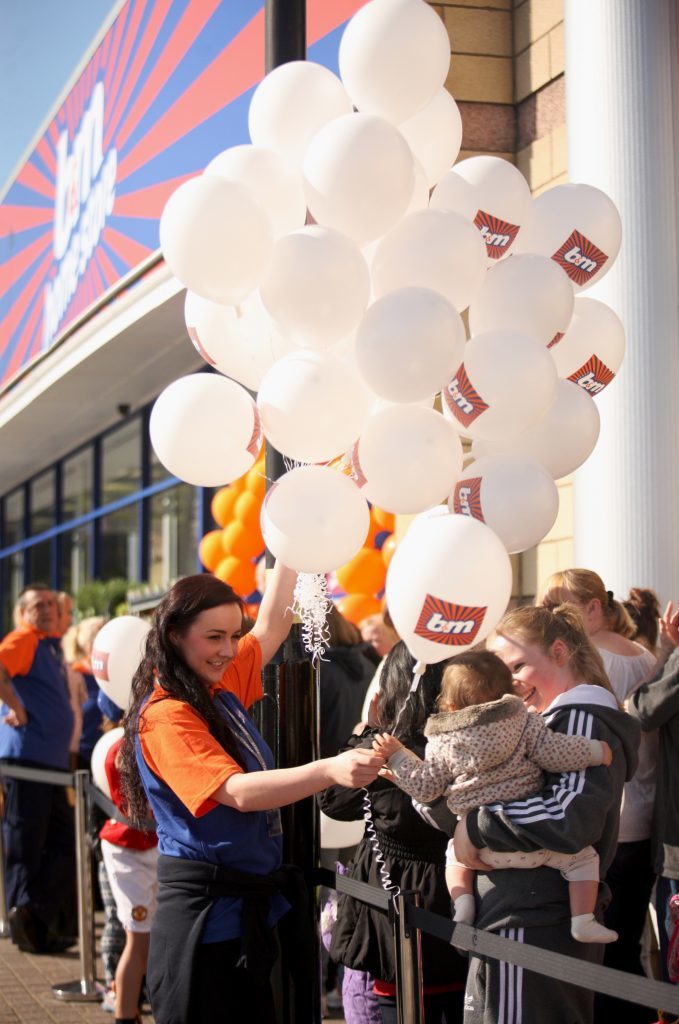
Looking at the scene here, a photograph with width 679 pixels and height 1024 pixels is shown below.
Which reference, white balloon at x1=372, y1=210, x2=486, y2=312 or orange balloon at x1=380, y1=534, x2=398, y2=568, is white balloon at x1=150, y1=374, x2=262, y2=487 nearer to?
white balloon at x1=372, y1=210, x2=486, y2=312

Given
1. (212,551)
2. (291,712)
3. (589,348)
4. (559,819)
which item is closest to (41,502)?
(212,551)

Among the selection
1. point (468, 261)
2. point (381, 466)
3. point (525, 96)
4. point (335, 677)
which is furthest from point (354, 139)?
point (525, 96)

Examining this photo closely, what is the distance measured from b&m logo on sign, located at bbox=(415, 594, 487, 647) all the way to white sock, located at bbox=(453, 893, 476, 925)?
2.55 feet

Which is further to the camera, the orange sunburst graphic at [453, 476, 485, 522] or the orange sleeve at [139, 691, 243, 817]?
the orange sunburst graphic at [453, 476, 485, 522]

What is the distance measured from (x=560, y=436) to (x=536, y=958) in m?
1.47

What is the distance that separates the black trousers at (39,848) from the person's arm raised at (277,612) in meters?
4.07

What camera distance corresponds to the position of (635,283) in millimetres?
6426

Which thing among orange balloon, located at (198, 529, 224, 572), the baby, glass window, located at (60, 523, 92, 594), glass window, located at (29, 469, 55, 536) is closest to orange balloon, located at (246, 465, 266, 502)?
orange balloon, located at (198, 529, 224, 572)

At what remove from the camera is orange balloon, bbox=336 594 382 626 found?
7.87 m

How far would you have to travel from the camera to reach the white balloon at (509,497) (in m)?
3.39

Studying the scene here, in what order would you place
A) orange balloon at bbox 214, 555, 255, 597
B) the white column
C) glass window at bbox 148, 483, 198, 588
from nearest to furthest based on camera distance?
the white column, orange balloon at bbox 214, 555, 255, 597, glass window at bbox 148, 483, 198, 588

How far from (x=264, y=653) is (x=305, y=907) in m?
0.76

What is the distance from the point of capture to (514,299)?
3469mm

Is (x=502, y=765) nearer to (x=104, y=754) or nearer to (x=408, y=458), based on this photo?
(x=408, y=458)
